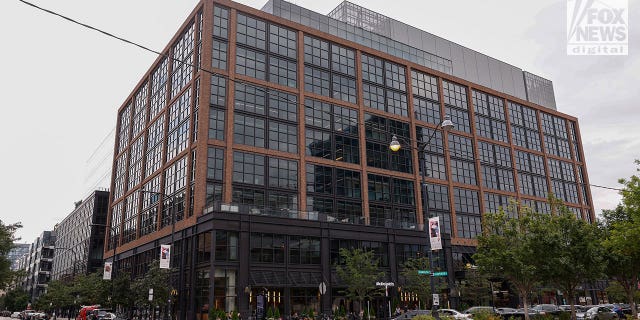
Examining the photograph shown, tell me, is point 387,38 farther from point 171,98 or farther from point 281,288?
point 281,288

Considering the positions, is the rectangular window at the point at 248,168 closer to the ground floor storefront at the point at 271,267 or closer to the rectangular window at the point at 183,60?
the ground floor storefront at the point at 271,267

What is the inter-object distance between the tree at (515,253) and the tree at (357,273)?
1291 centimetres

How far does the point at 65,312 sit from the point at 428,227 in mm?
108961

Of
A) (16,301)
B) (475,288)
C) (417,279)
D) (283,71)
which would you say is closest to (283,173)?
(283,71)

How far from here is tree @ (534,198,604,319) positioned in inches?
1332

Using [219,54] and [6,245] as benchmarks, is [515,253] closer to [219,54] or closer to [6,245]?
[219,54]

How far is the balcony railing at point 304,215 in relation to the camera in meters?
50.0

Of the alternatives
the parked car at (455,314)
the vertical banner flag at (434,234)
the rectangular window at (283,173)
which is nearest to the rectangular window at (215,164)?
the rectangular window at (283,173)

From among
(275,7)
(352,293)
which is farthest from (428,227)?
(275,7)

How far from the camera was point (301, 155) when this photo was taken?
193 ft

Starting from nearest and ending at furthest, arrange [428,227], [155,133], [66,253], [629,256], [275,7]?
[428,227] → [629,256] → [275,7] → [155,133] → [66,253]

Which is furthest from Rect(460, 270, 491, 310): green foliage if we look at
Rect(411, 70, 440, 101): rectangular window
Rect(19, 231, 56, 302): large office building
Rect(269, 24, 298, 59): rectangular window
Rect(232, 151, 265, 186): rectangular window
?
Rect(19, 231, 56, 302): large office building

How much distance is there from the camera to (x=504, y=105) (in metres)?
86.3

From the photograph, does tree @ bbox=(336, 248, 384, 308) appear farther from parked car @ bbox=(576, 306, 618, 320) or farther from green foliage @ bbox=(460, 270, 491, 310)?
parked car @ bbox=(576, 306, 618, 320)
